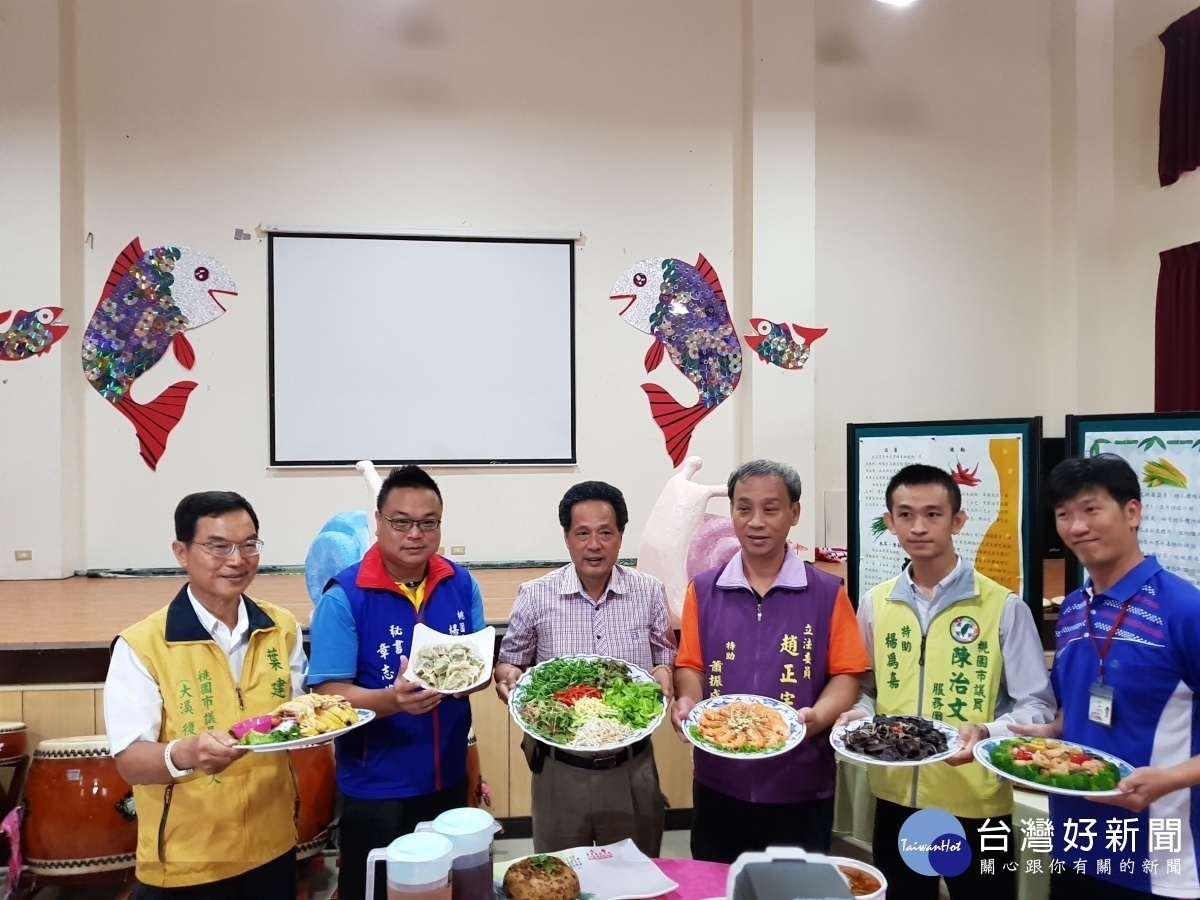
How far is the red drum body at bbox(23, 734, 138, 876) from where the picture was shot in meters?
2.91

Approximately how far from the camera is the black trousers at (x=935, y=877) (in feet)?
6.61

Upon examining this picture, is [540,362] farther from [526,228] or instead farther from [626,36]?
[626,36]

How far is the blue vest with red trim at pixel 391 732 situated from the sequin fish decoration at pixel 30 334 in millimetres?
4351

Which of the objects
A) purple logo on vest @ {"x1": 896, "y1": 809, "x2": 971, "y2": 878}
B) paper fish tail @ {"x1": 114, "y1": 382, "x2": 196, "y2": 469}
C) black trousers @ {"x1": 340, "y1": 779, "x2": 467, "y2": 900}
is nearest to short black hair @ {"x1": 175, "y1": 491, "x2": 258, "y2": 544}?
black trousers @ {"x1": 340, "y1": 779, "x2": 467, "y2": 900}

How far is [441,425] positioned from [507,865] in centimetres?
427

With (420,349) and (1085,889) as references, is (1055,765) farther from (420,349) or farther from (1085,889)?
(420,349)

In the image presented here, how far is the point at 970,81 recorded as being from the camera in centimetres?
617

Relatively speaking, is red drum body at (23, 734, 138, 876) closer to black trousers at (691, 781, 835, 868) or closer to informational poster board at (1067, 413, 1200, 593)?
black trousers at (691, 781, 835, 868)

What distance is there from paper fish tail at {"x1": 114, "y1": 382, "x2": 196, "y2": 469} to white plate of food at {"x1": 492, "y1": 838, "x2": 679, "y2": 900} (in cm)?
478

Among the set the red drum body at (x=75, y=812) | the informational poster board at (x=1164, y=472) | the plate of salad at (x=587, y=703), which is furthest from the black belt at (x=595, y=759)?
the red drum body at (x=75, y=812)

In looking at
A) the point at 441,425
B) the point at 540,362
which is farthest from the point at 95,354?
the point at 540,362

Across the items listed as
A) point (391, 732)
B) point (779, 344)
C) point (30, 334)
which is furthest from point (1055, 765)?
point (30, 334)

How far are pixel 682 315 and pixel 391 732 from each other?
437 centimetres

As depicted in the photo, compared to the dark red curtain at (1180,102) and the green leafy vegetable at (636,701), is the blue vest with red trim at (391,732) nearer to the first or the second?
the green leafy vegetable at (636,701)
